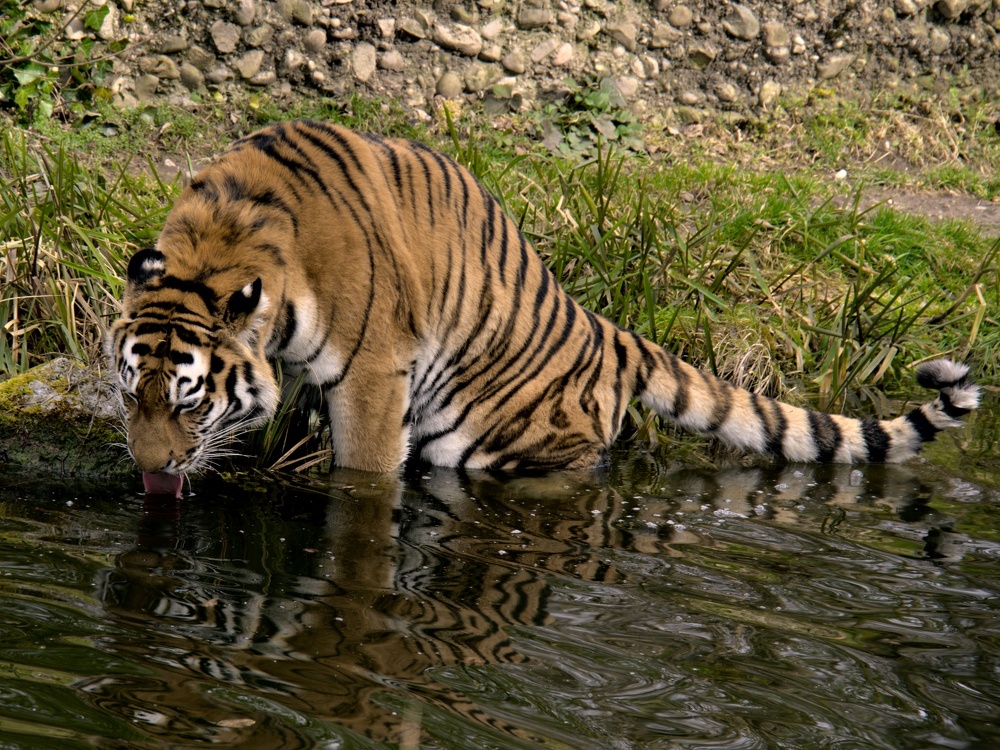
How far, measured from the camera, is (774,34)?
845 cm

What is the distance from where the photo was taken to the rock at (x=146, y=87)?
691cm

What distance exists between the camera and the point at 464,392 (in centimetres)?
442

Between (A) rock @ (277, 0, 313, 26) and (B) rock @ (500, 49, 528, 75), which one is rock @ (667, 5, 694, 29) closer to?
(B) rock @ (500, 49, 528, 75)

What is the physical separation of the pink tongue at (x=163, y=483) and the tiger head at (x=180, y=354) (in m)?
0.10

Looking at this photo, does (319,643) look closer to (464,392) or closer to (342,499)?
(342,499)

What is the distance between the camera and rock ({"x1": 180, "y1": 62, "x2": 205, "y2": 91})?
23.1 feet

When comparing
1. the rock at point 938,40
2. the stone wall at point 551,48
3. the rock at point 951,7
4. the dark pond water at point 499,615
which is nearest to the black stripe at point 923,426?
the dark pond water at point 499,615

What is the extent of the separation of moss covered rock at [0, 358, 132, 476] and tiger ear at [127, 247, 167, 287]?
2.19ft

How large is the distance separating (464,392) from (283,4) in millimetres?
3910

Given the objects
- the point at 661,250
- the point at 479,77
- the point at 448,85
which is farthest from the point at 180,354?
the point at 479,77

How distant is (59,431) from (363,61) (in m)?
4.07

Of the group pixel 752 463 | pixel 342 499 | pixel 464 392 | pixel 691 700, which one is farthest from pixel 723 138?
pixel 691 700

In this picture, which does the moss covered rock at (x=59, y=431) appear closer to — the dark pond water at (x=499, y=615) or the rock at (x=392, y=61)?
the dark pond water at (x=499, y=615)

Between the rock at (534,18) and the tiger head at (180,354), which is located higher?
the rock at (534,18)
